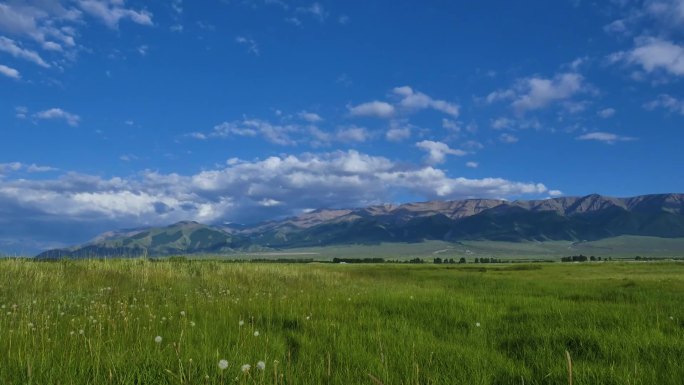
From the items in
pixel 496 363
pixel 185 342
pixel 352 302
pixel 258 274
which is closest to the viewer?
pixel 496 363

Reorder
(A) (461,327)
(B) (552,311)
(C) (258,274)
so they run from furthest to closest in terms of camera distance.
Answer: (C) (258,274) < (B) (552,311) < (A) (461,327)

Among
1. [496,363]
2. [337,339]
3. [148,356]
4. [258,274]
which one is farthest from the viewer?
[258,274]

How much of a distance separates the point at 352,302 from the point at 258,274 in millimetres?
16515

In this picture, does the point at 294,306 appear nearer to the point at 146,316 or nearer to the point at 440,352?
the point at 146,316

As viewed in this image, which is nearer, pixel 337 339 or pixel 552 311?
pixel 337 339

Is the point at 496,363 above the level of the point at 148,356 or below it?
below

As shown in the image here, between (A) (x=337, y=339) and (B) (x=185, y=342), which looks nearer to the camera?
(B) (x=185, y=342)

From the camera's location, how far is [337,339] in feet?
25.3

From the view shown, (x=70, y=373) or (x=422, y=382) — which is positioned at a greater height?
(x=70, y=373)

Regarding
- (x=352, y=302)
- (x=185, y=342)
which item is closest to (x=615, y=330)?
(x=352, y=302)

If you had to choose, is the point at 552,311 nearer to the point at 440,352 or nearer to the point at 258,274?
the point at 440,352

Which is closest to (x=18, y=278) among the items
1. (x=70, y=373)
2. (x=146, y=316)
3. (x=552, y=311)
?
(x=146, y=316)

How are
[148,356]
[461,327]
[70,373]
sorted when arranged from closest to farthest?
[70,373], [148,356], [461,327]

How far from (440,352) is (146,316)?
6414mm
